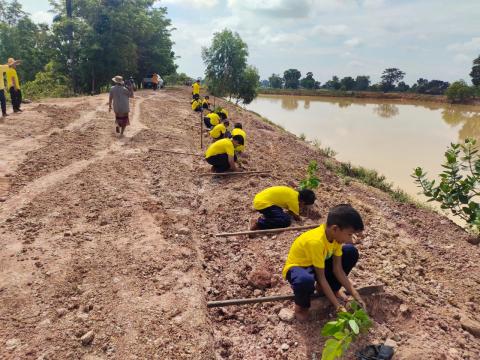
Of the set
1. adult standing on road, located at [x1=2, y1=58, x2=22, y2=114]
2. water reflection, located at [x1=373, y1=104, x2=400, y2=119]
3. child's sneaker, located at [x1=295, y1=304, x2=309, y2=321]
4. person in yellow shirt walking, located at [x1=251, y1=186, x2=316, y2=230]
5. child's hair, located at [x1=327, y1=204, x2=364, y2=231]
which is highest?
adult standing on road, located at [x1=2, y1=58, x2=22, y2=114]

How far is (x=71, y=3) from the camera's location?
74.9 feet

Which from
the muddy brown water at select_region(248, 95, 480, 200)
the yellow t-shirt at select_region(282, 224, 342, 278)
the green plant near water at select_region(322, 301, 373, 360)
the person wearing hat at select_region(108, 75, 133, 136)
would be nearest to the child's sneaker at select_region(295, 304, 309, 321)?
the yellow t-shirt at select_region(282, 224, 342, 278)

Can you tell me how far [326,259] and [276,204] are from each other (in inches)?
80.0

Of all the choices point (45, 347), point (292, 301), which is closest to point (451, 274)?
point (292, 301)

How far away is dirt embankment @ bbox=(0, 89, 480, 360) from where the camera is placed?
310 cm

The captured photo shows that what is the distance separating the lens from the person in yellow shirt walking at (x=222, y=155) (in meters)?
7.28

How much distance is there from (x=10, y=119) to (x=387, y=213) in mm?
9655

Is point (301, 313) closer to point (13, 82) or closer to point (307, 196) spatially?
point (307, 196)

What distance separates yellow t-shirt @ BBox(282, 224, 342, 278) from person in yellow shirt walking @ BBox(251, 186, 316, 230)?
1883mm

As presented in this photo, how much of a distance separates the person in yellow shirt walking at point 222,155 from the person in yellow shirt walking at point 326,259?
4184mm

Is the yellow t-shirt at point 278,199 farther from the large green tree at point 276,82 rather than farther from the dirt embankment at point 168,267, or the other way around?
the large green tree at point 276,82

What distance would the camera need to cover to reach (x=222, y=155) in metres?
7.35

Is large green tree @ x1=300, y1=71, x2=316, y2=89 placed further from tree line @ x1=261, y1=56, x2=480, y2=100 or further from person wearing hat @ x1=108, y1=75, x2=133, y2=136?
person wearing hat @ x1=108, y1=75, x2=133, y2=136

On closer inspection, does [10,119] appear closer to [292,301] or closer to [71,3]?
[292,301]
